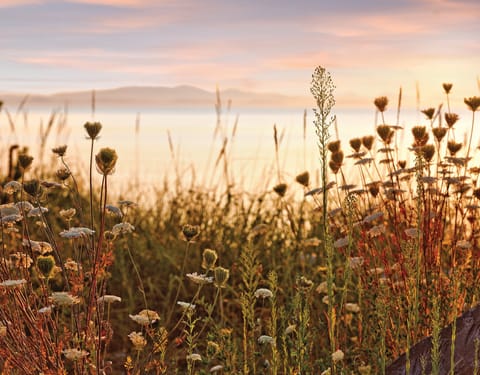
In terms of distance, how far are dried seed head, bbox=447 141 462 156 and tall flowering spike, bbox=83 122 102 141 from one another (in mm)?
2423

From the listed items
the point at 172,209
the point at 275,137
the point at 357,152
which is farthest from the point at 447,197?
the point at 172,209

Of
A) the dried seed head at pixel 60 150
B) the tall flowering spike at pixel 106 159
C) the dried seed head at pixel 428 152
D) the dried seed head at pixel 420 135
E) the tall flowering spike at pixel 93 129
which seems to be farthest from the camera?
the dried seed head at pixel 420 135

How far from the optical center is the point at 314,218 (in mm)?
7012

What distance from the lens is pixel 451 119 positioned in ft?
15.3

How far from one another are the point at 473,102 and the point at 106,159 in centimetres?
270

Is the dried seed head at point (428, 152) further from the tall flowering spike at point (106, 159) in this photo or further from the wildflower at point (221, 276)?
the tall flowering spike at point (106, 159)

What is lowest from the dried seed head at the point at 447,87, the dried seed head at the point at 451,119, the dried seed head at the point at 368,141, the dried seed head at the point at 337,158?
the dried seed head at the point at 337,158

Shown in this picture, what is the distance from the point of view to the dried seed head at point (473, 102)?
4.66m

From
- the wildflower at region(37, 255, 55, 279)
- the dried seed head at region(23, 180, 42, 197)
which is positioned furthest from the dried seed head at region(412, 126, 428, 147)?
the wildflower at region(37, 255, 55, 279)

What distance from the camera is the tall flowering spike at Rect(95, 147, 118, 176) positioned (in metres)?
2.79

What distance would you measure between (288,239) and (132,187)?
2253 mm

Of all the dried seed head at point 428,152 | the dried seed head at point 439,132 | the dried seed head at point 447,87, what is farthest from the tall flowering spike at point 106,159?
the dried seed head at point 447,87

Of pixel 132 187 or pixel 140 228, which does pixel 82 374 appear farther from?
pixel 132 187

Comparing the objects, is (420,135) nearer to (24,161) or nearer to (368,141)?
(368,141)
